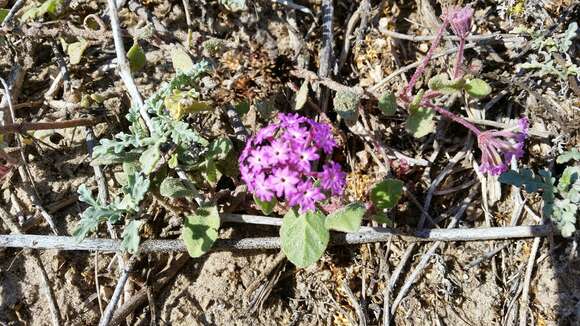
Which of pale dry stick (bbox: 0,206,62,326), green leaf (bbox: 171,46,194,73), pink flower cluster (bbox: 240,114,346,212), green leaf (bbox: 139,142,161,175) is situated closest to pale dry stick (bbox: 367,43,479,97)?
pink flower cluster (bbox: 240,114,346,212)

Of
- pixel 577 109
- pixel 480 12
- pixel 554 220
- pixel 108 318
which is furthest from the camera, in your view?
pixel 480 12

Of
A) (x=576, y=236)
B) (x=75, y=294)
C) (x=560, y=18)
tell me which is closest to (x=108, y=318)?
(x=75, y=294)

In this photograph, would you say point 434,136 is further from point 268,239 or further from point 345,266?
point 268,239

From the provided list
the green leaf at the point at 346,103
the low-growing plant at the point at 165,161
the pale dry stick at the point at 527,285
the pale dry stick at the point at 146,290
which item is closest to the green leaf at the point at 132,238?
the low-growing plant at the point at 165,161

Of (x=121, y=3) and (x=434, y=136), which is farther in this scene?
(x=121, y=3)

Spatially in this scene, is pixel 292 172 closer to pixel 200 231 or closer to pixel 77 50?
pixel 200 231

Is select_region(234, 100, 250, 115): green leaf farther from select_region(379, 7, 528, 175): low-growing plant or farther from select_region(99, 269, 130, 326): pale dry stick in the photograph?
select_region(99, 269, 130, 326): pale dry stick

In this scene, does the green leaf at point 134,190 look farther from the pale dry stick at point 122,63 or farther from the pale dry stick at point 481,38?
the pale dry stick at point 481,38
